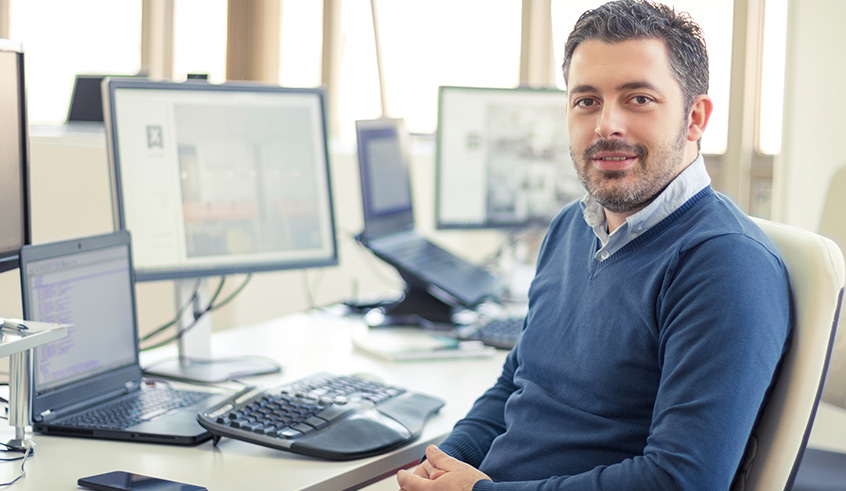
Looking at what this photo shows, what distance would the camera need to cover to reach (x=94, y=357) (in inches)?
58.5

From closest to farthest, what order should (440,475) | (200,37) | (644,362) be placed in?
(644,362)
(440,475)
(200,37)

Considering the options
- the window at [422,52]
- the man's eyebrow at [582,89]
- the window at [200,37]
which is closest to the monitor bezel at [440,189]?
the man's eyebrow at [582,89]

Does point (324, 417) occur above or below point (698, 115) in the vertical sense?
below

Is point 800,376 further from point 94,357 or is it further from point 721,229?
point 94,357

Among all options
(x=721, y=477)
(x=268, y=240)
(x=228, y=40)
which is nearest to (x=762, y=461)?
(x=721, y=477)

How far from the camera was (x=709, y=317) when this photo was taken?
102 cm

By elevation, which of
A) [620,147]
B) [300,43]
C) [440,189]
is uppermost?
[300,43]

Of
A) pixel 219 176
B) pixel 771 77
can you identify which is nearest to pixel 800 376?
pixel 219 176

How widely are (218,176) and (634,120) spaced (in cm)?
94

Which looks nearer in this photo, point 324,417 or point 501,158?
Result: point 324,417

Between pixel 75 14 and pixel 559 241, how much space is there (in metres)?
5.73

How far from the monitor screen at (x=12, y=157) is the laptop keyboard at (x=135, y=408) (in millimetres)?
282

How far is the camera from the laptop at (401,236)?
222 centimetres

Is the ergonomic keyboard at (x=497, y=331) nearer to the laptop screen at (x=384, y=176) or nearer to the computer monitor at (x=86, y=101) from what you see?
the laptop screen at (x=384, y=176)
